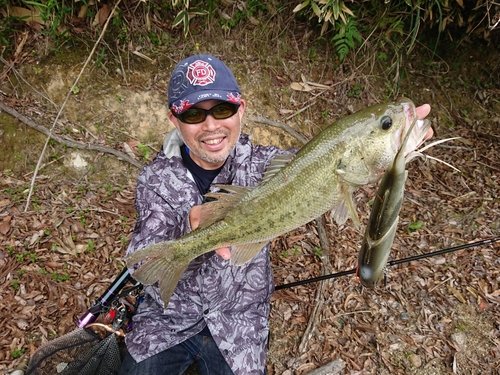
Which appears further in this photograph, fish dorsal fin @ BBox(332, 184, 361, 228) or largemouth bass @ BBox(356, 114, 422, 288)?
fish dorsal fin @ BBox(332, 184, 361, 228)

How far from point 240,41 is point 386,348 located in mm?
4801

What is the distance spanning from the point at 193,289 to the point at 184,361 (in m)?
0.71

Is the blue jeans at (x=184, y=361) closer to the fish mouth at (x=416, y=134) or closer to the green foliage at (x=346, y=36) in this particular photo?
the fish mouth at (x=416, y=134)

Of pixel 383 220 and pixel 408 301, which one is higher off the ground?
A: pixel 383 220

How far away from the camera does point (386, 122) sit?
2035 millimetres

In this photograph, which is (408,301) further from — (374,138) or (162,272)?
(162,272)

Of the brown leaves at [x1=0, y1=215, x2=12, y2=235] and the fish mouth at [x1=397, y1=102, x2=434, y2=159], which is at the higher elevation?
the fish mouth at [x1=397, y1=102, x2=434, y2=159]

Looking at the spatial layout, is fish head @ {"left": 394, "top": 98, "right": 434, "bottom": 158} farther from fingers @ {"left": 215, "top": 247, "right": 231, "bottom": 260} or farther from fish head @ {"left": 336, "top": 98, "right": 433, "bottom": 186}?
fingers @ {"left": 215, "top": 247, "right": 231, "bottom": 260}

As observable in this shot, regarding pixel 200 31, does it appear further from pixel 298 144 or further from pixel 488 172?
pixel 488 172

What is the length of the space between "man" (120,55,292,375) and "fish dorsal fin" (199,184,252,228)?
42cm

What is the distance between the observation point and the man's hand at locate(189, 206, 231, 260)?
250 centimetres

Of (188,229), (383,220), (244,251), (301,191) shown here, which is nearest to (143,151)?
(188,229)

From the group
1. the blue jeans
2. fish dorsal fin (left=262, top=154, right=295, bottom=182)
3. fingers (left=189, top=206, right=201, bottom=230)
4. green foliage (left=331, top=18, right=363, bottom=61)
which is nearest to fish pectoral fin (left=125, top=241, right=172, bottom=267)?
fingers (left=189, top=206, right=201, bottom=230)

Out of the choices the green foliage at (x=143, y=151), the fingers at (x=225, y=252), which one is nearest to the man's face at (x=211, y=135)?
the fingers at (x=225, y=252)
